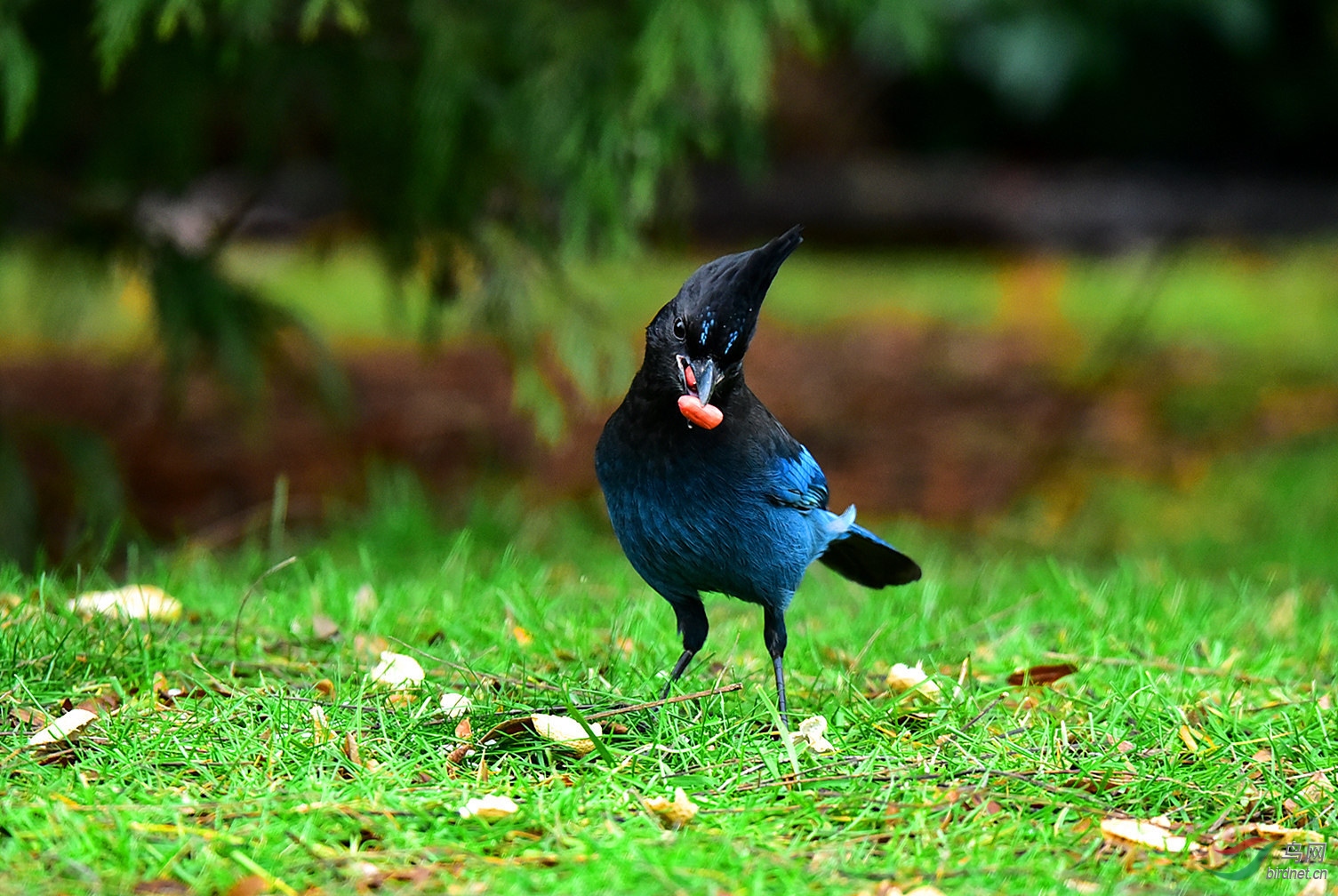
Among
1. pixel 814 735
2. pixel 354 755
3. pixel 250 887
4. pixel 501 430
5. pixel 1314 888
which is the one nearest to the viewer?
pixel 250 887

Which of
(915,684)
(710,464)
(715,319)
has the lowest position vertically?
(915,684)

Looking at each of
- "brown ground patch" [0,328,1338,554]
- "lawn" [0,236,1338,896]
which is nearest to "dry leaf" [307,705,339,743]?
"lawn" [0,236,1338,896]

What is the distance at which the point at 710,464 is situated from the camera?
2.72m

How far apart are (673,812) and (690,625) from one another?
625 millimetres

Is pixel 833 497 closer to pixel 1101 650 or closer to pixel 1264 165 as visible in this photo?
pixel 1101 650

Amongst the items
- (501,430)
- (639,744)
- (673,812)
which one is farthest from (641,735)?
(501,430)

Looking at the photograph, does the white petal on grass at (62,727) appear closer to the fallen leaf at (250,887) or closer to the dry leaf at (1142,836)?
the fallen leaf at (250,887)

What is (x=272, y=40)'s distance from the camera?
15.0 feet

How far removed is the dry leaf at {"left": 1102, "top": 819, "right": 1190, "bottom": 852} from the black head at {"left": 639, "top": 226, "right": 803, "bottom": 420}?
1037 mm

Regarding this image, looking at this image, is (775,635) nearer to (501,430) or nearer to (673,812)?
(673,812)

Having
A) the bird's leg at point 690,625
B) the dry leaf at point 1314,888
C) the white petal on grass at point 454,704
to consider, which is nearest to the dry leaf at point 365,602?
the white petal on grass at point 454,704

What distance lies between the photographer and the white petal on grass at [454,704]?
2805mm

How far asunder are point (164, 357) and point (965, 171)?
786cm

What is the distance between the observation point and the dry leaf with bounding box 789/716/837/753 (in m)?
2.67
